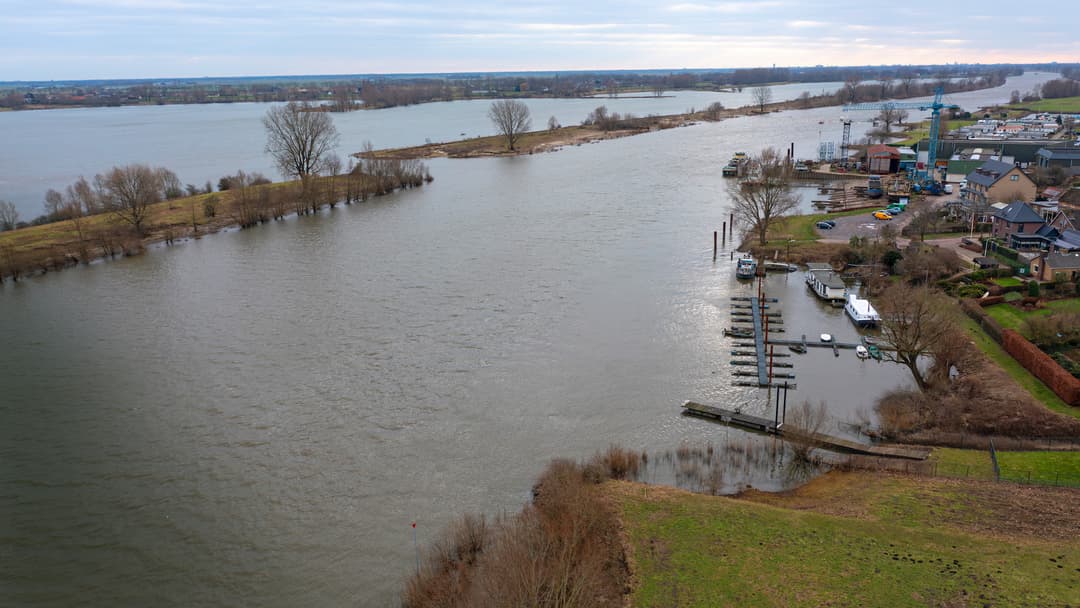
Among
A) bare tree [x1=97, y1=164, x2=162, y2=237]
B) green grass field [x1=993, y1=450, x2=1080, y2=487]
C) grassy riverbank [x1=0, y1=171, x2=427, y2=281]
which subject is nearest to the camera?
green grass field [x1=993, y1=450, x2=1080, y2=487]

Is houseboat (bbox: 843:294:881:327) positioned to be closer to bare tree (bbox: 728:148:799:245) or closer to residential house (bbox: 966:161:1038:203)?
bare tree (bbox: 728:148:799:245)

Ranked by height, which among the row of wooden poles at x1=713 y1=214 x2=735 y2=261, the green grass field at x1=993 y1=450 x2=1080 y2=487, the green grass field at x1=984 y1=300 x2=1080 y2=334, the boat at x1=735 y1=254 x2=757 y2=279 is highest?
the row of wooden poles at x1=713 y1=214 x2=735 y2=261

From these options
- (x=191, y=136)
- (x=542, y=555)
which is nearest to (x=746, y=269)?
(x=542, y=555)

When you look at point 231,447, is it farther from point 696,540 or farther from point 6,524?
point 696,540

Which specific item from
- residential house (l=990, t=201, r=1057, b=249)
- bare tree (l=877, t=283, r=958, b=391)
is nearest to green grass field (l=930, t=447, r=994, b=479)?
bare tree (l=877, t=283, r=958, b=391)

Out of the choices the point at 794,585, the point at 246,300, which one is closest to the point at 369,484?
the point at 794,585

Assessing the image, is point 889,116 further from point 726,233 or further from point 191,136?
point 191,136

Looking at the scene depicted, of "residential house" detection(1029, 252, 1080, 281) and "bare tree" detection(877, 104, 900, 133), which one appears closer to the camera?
"residential house" detection(1029, 252, 1080, 281)
